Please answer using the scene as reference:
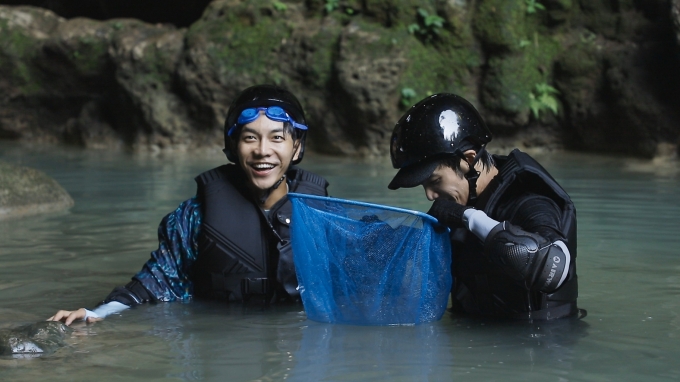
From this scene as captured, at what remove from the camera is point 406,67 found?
Result: 44.1ft

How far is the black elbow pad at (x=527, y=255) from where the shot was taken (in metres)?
3.57

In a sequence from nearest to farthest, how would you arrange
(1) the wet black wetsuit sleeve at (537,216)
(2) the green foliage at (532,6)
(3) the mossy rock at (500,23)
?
1. (1) the wet black wetsuit sleeve at (537,216)
2. (3) the mossy rock at (500,23)
3. (2) the green foliage at (532,6)

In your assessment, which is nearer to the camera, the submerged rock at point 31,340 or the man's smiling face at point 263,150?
the submerged rock at point 31,340

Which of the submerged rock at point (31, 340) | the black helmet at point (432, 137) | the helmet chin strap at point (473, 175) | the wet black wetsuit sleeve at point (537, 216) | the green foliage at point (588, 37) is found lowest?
the submerged rock at point (31, 340)

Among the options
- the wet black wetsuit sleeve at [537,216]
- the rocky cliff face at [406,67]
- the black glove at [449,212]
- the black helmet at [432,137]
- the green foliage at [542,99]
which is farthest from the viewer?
the green foliage at [542,99]

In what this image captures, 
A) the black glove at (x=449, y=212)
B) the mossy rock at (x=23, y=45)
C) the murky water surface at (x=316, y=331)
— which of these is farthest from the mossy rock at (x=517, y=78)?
the black glove at (x=449, y=212)

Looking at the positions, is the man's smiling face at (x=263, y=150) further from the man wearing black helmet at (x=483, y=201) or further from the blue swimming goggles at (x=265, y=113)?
the man wearing black helmet at (x=483, y=201)

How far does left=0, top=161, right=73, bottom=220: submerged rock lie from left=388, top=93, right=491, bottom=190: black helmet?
17.2ft

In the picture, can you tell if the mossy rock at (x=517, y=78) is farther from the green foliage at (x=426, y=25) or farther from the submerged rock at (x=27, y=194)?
the submerged rock at (x=27, y=194)

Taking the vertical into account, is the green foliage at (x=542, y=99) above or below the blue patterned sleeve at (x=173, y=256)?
above

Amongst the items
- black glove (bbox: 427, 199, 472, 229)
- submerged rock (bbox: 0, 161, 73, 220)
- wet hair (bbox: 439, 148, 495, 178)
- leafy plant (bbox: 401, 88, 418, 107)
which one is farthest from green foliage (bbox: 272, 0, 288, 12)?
black glove (bbox: 427, 199, 472, 229)

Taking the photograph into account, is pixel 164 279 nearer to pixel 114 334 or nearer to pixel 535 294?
pixel 114 334

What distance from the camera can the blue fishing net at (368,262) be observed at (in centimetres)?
402

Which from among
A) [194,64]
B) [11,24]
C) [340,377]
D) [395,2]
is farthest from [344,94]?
[340,377]
